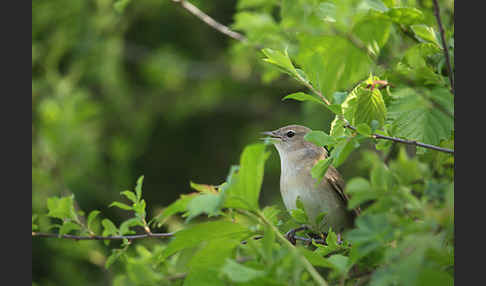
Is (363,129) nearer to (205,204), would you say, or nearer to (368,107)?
(368,107)

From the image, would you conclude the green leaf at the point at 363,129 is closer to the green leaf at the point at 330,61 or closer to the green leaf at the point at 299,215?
the green leaf at the point at 330,61

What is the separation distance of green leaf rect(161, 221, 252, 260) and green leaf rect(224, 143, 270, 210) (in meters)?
0.13

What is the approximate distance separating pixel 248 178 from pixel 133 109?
5.28m

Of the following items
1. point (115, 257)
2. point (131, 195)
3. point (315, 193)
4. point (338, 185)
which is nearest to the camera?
point (131, 195)

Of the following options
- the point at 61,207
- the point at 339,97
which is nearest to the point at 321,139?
the point at 339,97

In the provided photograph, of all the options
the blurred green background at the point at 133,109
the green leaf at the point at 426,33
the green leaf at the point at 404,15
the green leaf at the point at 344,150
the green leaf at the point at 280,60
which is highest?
the green leaf at the point at 404,15

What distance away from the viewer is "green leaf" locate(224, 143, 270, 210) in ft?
4.24

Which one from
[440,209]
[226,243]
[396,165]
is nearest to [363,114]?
[396,165]

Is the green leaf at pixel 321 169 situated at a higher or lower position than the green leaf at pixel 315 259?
higher

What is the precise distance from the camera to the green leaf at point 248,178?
1.29 meters

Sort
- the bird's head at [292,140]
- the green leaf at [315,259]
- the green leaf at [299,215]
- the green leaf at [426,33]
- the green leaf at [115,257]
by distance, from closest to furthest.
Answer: the green leaf at [315,259] → the green leaf at [426,33] → the green leaf at [299,215] → the green leaf at [115,257] → the bird's head at [292,140]

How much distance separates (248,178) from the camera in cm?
131

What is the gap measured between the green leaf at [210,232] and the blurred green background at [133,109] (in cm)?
303

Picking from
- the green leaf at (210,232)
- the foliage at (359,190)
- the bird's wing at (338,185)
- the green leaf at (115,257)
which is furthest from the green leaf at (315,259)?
the bird's wing at (338,185)
